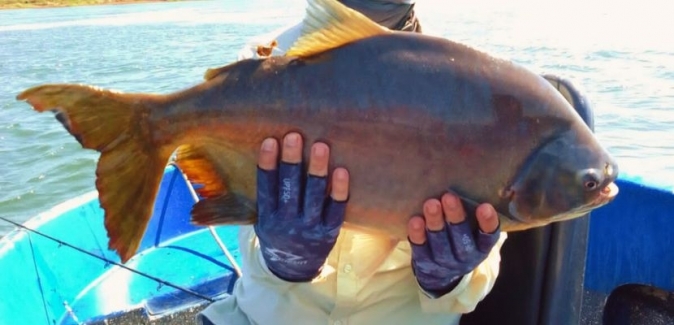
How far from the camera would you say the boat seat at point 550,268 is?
7.26ft

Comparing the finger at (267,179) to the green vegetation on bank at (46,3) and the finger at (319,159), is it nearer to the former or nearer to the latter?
the finger at (319,159)

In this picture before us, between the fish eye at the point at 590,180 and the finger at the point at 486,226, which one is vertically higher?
the fish eye at the point at 590,180

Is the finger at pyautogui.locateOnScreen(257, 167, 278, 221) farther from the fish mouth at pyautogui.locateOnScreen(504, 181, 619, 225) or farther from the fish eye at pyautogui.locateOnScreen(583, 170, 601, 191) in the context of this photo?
the fish eye at pyautogui.locateOnScreen(583, 170, 601, 191)

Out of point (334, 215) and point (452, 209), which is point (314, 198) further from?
point (452, 209)

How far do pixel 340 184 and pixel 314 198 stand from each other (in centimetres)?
13

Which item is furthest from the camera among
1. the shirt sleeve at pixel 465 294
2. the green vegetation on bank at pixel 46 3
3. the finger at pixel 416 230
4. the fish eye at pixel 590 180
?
the green vegetation on bank at pixel 46 3

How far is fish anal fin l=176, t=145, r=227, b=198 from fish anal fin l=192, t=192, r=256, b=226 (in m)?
0.02

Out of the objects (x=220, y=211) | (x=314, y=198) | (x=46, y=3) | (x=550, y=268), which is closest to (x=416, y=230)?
(x=314, y=198)

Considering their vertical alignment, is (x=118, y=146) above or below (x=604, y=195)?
above

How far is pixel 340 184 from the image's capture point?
67.7 inches

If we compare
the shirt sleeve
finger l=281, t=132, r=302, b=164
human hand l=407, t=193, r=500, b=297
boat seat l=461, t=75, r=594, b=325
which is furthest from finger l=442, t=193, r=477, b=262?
boat seat l=461, t=75, r=594, b=325

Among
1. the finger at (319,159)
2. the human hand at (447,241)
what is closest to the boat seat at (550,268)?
the human hand at (447,241)

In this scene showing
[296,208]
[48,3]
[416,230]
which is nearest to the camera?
[416,230]

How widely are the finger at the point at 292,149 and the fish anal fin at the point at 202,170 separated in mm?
197
